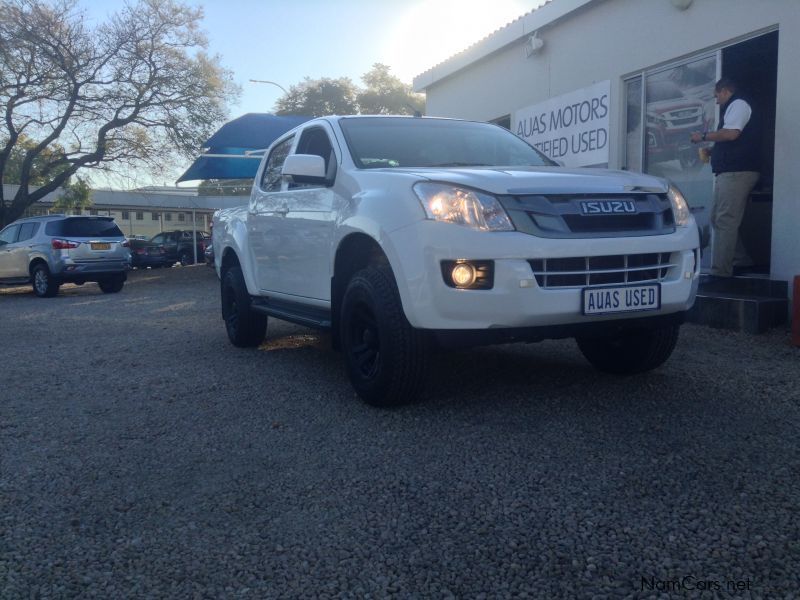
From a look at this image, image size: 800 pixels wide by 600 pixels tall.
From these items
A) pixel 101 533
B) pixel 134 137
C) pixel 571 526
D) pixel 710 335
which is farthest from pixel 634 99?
pixel 134 137

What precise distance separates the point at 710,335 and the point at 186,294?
33.0ft

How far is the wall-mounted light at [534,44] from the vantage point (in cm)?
1127

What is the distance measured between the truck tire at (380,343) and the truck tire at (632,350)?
1.04m

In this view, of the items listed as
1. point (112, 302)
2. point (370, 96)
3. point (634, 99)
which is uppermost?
point (370, 96)

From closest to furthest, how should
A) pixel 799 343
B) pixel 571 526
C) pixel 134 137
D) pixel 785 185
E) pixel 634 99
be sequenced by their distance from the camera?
pixel 571 526
pixel 799 343
pixel 785 185
pixel 634 99
pixel 134 137

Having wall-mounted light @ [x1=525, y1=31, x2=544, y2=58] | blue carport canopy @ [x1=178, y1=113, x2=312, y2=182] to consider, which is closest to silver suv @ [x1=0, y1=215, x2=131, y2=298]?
blue carport canopy @ [x1=178, y1=113, x2=312, y2=182]

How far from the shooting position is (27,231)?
1598 cm

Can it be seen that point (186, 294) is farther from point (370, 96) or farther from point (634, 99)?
point (370, 96)

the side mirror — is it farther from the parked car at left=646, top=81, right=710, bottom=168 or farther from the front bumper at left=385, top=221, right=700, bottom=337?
the parked car at left=646, top=81, right=710, bottom=168

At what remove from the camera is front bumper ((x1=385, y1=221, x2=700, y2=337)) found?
12.0 ft

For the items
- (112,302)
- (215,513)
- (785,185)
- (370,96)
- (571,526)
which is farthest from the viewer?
(370,96)

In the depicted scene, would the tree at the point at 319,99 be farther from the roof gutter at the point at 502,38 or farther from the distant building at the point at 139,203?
the roof gutter at the point at 502,38

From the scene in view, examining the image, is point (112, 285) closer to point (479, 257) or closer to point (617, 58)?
point (617, 58)

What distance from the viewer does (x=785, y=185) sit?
711cm
